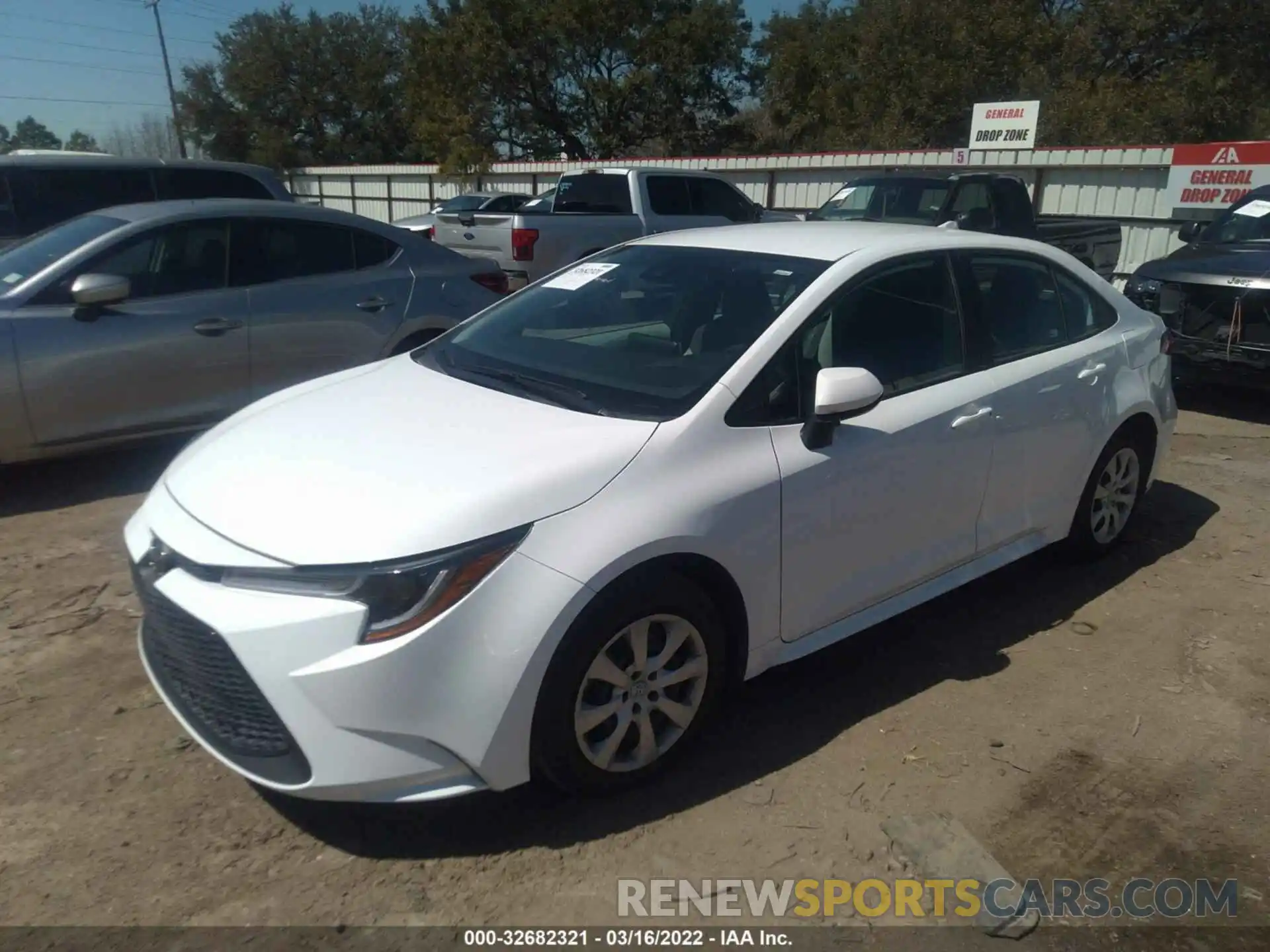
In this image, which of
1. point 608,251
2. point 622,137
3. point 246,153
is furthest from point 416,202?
point 608,251

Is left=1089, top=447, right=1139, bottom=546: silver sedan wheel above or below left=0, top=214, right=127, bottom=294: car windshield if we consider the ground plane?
below

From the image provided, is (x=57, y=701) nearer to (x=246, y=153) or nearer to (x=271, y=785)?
(x=271, y=785)

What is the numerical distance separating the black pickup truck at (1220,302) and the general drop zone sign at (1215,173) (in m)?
5.56

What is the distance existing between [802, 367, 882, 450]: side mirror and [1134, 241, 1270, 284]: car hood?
5.76 metres

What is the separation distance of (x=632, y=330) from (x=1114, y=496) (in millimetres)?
2626

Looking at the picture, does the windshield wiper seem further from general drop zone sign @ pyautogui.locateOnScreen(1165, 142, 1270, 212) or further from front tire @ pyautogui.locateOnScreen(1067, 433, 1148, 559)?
general drop zone sign @ pyautogui.locateOnScreen(1165, 142, 1270, 212)

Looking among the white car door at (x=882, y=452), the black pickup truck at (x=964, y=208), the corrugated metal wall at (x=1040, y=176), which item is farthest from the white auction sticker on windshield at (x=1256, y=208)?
the white car door at (x=882, y=452)

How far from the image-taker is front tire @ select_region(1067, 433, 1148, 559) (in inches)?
183

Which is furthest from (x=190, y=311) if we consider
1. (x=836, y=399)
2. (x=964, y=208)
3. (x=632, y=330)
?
(x=964, y=208)

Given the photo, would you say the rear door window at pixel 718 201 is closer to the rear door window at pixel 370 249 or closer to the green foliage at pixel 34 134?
the rear door window at pixel 370 249

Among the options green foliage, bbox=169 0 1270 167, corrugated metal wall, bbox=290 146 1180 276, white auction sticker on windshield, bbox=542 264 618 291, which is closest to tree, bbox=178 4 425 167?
green foliage, bbox=169 0 1270 167

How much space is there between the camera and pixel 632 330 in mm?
3725

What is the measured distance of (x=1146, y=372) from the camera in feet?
15.8

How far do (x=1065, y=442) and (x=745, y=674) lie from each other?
1967mm
